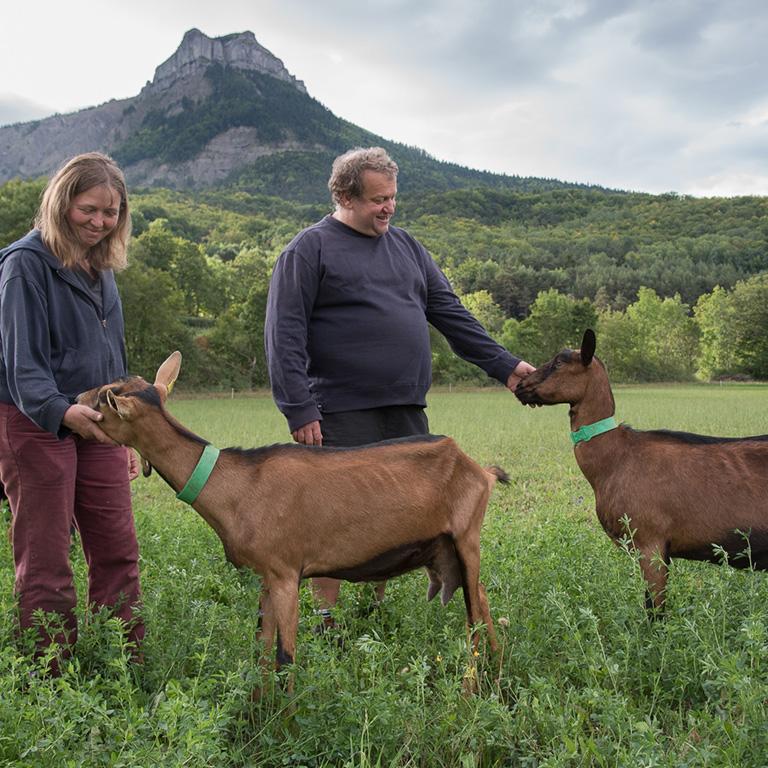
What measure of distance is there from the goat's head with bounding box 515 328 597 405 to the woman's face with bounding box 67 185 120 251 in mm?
2662

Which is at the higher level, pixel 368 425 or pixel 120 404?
pixel 120 404

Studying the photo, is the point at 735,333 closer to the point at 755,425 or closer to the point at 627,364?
the point at 627,364

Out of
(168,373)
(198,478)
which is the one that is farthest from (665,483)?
(168,373)

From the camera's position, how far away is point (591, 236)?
4353 inches

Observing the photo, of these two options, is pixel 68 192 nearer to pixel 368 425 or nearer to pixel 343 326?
pixel 343 326

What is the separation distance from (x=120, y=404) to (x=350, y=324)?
1489mm

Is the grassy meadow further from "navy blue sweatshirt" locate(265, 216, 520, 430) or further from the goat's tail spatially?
"navy blue sweatshirt" locate(265, 216, 520, 430)

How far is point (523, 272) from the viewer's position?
85.9 meters

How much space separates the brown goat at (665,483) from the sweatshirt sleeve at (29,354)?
2812 millimetres

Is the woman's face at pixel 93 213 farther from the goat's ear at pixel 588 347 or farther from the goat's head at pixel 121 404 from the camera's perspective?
the goat's ear at pixel 588 347

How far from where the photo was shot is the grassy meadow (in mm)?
2680

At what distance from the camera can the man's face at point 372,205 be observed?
14.2 ft

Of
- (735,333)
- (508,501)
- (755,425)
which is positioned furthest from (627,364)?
(508,501)

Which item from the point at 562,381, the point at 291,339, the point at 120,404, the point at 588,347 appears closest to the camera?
the point at 120,404
